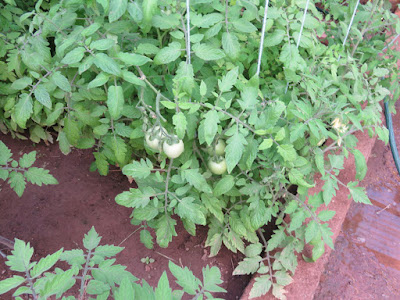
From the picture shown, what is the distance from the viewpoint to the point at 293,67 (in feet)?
4.95

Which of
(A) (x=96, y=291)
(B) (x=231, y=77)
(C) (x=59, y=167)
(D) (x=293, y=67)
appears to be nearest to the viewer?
(A) (x=96, y=291)

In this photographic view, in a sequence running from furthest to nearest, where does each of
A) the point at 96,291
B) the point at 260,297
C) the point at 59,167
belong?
the point at 59,167
the point at 260,297
the point at 96,291

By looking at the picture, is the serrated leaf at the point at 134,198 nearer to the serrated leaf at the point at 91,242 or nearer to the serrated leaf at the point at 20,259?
the serrated leaf at the point at 91,242

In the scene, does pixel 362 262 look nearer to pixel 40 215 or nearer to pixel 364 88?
pixel 364 88

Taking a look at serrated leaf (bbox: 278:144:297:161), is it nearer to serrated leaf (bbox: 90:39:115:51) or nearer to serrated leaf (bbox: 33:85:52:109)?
serrated leaf (bbox: 90:39:115:51)

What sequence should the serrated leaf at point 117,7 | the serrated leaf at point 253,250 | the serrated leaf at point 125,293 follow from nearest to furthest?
the serrated leaf at point 125,293
the serrated leaf at point 117,7
the serrated leaf at point 253,250

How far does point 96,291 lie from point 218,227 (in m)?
1.01

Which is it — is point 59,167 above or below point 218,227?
below

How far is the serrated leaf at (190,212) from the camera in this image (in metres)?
1.40

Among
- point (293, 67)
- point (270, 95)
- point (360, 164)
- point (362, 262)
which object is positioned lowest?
point (362, 262)

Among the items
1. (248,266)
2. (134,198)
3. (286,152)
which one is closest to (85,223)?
(134,198)

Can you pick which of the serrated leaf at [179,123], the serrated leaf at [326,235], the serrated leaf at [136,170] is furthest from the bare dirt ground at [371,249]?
the serrated leaf at [179,123]

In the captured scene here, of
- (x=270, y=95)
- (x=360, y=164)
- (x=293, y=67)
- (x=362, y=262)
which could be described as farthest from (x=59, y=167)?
(x=362, y=262)

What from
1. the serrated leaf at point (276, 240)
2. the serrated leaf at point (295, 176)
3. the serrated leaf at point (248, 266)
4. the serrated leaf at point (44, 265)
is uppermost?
the serrated leaf at point (44, 265)
